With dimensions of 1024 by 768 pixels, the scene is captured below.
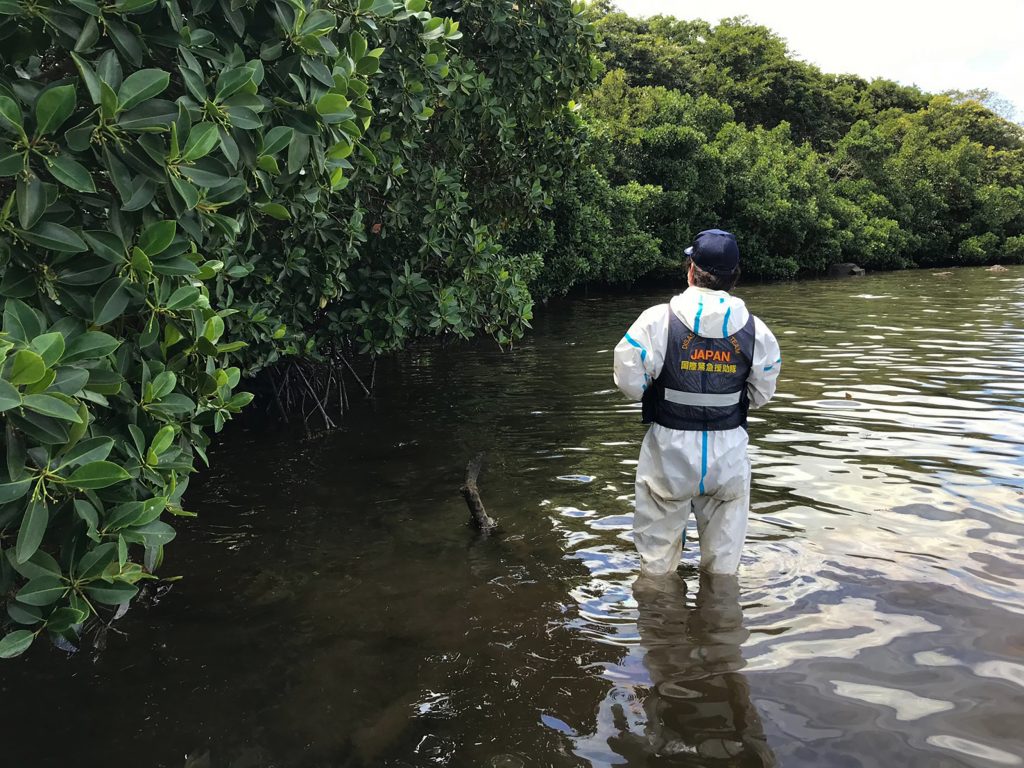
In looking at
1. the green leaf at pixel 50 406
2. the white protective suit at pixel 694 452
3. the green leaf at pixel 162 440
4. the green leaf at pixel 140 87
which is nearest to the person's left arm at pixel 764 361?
the white protective suit at pixel 694 452

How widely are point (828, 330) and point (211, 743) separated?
16299 millimetres

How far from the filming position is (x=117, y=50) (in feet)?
9.17

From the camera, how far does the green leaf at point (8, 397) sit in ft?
6.98

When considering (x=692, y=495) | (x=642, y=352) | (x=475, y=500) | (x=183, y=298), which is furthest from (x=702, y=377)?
(x=183, y=298)

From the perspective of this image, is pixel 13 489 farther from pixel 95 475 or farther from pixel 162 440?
pixel 162 440

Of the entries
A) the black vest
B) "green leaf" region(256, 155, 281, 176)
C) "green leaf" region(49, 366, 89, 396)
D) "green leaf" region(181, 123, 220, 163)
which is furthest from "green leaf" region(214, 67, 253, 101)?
the black vest

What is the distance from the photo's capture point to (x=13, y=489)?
2.35 m

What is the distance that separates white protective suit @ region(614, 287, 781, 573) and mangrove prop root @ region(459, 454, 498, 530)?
1.43 m

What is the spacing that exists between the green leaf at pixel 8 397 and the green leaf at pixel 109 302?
1.89ft

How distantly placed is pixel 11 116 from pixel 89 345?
748 millimetres

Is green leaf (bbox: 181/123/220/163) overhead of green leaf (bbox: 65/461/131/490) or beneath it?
overhead

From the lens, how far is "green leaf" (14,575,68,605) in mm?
2566

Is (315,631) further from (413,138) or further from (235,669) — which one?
(413,138)

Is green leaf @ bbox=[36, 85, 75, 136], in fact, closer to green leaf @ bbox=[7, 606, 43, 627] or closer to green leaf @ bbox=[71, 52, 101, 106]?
green leaf @ bbox=[71, 52, 101, 106]
